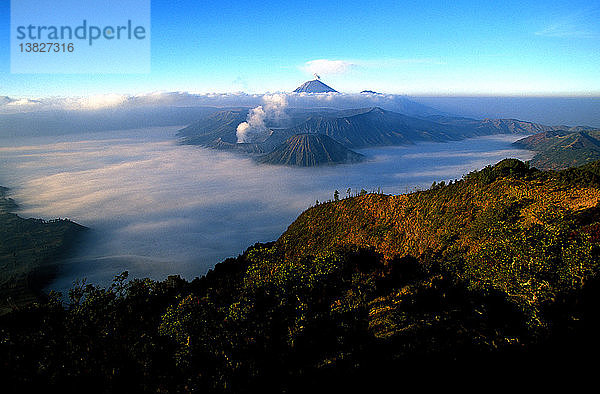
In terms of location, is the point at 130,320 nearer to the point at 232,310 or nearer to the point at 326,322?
the point at 232,310

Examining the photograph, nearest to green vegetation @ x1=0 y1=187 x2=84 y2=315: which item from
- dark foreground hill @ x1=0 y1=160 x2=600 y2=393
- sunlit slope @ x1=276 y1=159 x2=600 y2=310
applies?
dark foreground hill @ x1=0 y1=160 x2=600 y2=393

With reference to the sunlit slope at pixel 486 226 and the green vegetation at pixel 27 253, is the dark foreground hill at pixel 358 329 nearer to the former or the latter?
the sunlit slope at pixel 486 226

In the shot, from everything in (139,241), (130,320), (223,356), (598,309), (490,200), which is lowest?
(139,241)

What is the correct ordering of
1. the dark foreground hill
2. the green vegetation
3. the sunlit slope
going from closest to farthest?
the dark foreground hill < the sunlit slope < the green vegetation

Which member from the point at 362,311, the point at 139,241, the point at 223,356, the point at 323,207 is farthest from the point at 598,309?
the point at 139,241

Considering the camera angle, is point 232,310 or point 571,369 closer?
point 571,369

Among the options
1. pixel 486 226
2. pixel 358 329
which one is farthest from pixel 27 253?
pixel 486 226

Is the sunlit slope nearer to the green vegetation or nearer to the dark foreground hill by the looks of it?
the dark foreground hill
